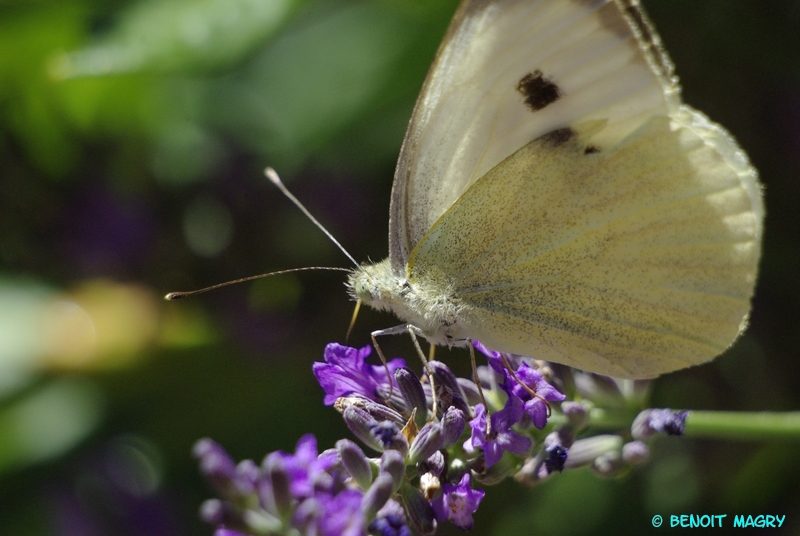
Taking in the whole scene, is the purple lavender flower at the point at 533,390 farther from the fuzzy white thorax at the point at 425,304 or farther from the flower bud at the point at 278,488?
the flower bud at the point at 278,488

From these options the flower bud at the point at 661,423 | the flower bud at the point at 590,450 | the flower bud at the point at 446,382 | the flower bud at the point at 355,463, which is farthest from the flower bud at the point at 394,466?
the flower bud at the point at 661,423

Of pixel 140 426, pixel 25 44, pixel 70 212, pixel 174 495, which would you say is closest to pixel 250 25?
pixel 25 44

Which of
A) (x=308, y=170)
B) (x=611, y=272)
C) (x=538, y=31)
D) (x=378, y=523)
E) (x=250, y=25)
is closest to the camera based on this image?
(x=378, y=523)

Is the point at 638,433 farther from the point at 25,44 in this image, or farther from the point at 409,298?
the point at 25,44

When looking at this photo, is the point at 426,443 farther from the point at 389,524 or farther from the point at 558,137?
the point at 558,137

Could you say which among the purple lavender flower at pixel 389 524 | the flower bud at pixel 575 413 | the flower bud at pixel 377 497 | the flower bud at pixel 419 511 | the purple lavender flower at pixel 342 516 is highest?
the purple lavender flower at pixel 342 516

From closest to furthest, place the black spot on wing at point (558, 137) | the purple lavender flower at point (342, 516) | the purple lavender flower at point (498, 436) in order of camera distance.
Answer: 1. the purple lavender flower at point (342, 516)
2. the purple lavender flower at point (498, 436)
3. the black spot on wing at point (558, 137)
